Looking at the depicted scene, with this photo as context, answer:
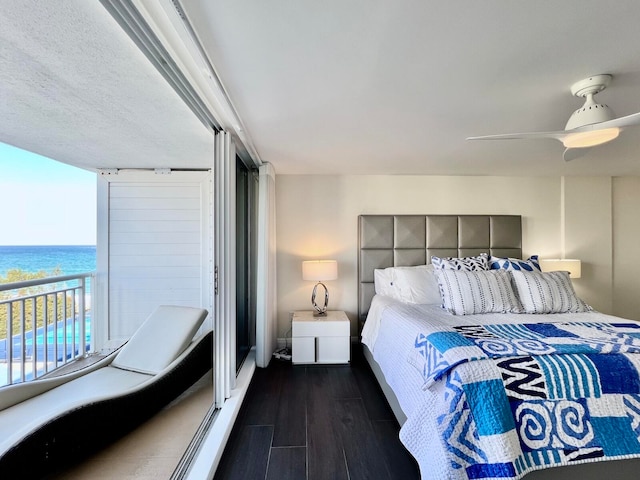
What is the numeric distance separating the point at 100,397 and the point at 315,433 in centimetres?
137

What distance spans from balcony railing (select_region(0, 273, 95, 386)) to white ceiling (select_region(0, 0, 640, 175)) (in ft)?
4.61

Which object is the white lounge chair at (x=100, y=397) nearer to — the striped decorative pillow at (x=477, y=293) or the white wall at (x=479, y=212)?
the white wall at (x=479, y=212)

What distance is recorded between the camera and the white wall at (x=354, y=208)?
3383mm

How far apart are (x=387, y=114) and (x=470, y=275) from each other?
1610 millimetres

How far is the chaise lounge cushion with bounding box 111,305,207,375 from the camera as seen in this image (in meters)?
2.23

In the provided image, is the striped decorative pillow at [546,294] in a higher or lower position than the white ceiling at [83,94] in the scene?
lower

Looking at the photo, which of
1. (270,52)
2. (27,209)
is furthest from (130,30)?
(27,209)

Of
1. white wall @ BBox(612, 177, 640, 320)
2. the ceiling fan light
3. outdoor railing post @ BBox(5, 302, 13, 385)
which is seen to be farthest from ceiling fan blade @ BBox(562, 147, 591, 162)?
outdoor railing post @ BBox(5, 302, 13, 385)

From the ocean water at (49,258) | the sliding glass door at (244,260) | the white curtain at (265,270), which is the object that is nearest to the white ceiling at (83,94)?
the sliding glass door at (244,260)

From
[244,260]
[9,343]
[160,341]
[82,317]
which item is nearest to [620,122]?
[244,260]

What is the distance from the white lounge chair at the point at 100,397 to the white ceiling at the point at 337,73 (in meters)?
1.80

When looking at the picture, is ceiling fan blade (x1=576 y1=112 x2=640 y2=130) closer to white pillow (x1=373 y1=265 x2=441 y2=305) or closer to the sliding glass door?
white pillow (x1=373 y1=265 x2=441 y2=305)

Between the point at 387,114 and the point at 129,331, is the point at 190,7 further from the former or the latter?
the point at 129,331

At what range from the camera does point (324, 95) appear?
1.61 m
